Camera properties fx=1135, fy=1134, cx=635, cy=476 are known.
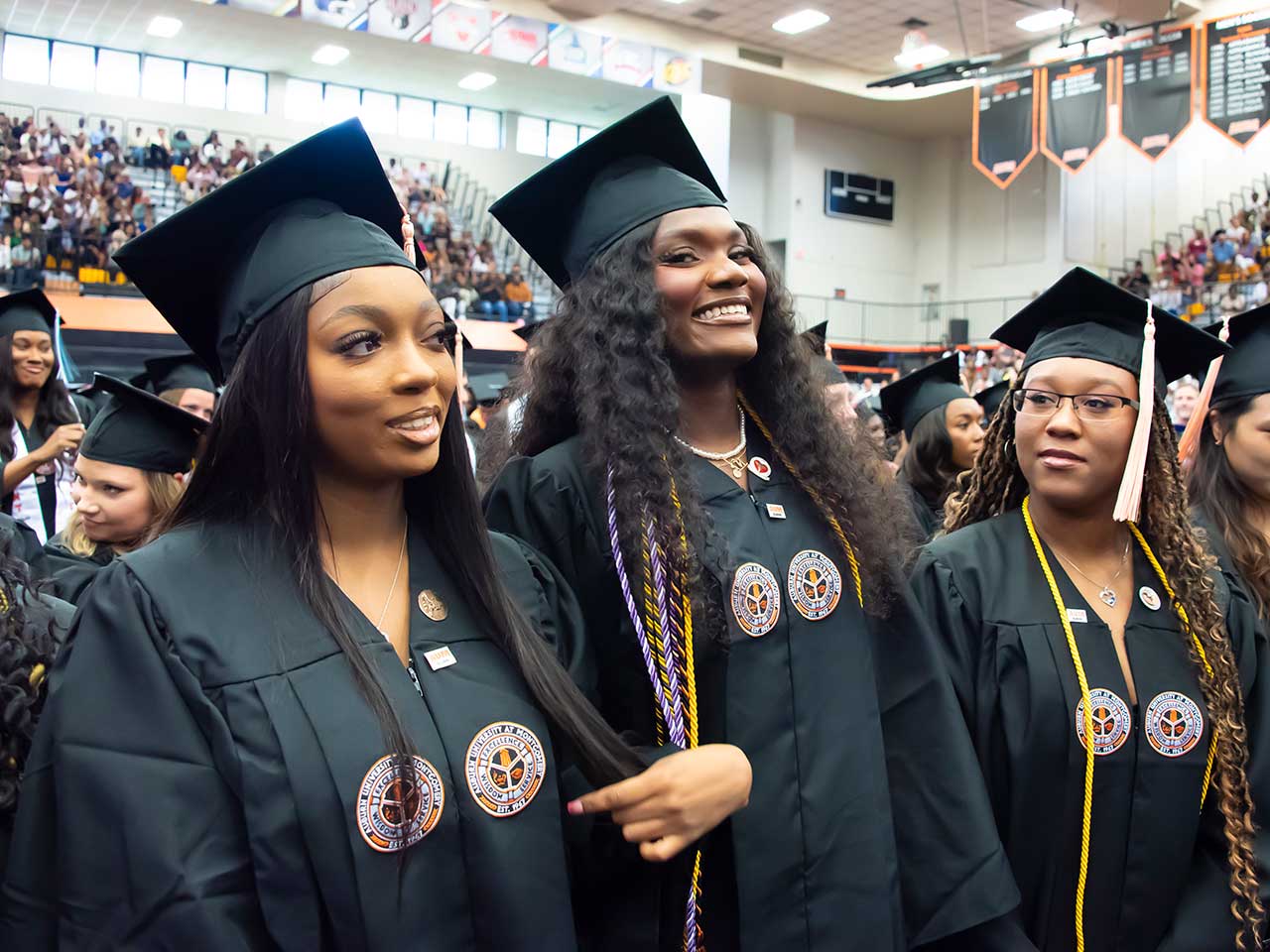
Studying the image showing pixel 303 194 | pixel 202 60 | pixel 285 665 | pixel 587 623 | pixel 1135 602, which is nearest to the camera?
pixel 285 665

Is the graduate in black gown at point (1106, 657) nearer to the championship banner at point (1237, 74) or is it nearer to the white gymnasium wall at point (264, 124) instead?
the championship banner at point (1237, 74)

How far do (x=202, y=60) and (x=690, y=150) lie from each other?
21.9 meters

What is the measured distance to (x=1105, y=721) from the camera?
221 cm

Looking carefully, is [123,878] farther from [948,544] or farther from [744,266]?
[948,544]

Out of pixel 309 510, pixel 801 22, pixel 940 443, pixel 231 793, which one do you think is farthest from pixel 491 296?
pixel 231 793

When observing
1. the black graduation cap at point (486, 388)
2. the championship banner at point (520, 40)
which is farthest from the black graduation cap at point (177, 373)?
the championship banner at point (520, 40)

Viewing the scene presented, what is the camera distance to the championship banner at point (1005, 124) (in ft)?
51.2

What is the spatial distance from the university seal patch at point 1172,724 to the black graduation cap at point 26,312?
4.78m

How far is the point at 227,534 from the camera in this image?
1520 mm

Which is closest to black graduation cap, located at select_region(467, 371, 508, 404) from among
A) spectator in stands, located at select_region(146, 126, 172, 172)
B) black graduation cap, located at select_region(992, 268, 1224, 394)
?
black graduation cap, located at select_region(992, 268, 1224, 394)

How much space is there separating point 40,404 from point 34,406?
3 centimetres

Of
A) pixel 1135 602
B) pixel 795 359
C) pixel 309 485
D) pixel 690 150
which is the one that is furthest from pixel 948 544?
pixel 309 485

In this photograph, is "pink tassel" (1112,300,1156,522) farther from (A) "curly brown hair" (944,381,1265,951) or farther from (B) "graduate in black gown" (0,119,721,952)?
(B) "graduate in black gown" (0,119,721,952)

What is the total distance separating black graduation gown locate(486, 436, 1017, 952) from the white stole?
144 inches
